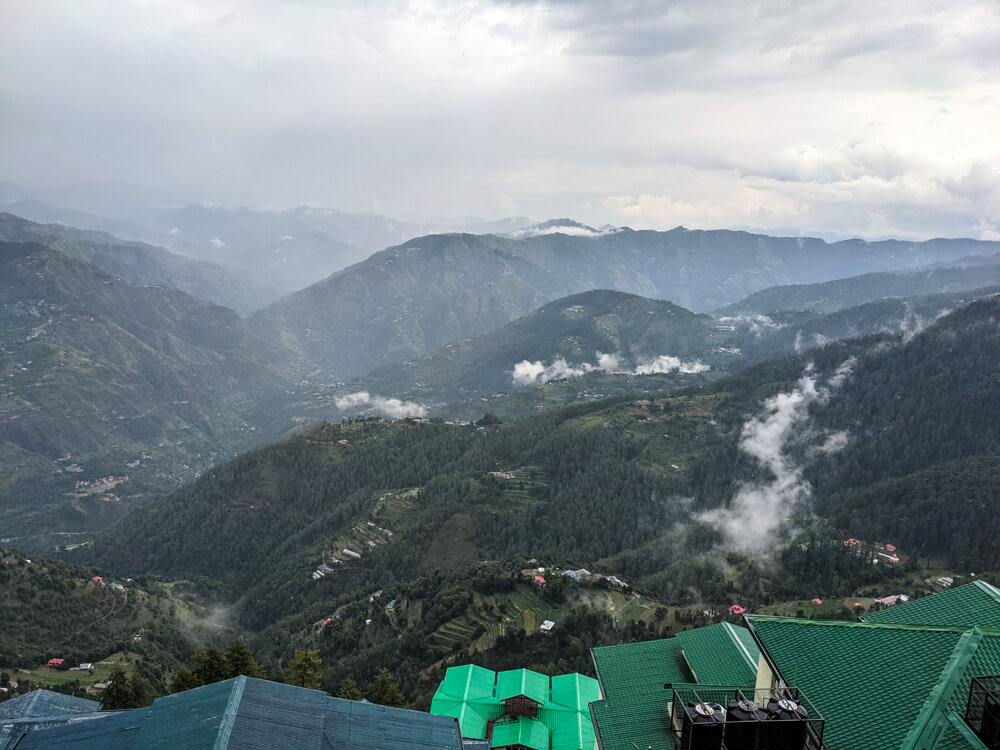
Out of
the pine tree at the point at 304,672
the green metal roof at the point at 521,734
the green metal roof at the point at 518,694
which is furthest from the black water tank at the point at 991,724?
the pine tree at the point at 304,672

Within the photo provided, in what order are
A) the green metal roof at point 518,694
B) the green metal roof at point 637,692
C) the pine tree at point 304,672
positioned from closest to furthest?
the green metal roof at point 637,692 < the pine tree at point 304,672 < the green metal roof at point 518,694

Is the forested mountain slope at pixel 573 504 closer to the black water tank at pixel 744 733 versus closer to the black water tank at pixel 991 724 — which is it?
the black water tank at pixel 744 733

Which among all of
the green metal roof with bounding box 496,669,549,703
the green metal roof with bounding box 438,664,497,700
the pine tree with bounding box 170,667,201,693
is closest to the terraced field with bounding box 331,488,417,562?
the green metal roof with bounding box 438,664,497,700

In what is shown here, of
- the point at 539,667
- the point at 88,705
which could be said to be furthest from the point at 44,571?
the point at 539,667

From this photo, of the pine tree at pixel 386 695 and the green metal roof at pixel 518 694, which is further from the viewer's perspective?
the pine tree at pixel 386 695

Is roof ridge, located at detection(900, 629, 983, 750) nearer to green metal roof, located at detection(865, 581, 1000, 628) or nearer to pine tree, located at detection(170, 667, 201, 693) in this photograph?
green metal roof, located at detection(865, 581, 1000, 628)

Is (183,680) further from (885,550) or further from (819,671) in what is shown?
(885,550)

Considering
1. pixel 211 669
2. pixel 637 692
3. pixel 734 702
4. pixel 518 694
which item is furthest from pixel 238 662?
pixel 734 702
